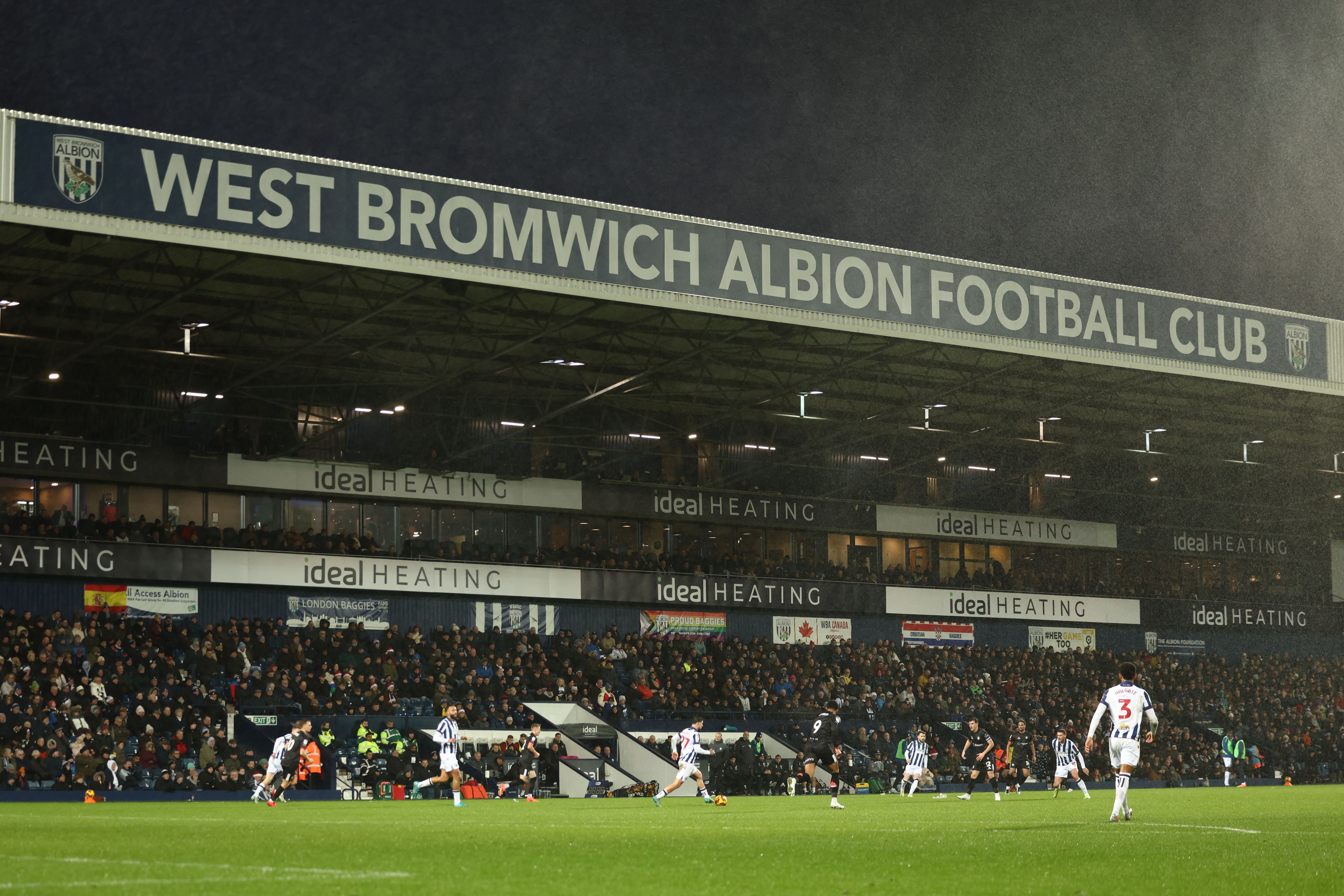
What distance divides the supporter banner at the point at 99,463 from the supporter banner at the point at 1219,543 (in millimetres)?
39655

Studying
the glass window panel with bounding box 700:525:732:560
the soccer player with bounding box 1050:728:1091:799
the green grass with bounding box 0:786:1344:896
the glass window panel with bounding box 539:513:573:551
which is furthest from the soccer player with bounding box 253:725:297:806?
the glass window panel with bounding box 700:525:732:560

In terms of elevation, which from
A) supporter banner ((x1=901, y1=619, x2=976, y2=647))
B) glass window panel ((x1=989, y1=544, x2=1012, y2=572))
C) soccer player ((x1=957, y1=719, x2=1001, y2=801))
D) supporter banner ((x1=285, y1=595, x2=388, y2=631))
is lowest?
soccer player ((x1=957, y1=719, x2=1001, y2=801))

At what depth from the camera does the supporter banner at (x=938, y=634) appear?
192 feet

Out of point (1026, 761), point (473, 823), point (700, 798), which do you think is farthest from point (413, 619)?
point (473, 823)

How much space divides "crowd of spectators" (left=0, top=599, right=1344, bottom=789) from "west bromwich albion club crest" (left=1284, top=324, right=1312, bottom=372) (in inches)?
651

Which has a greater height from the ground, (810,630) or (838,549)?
(838,549)

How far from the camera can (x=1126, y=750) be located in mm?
20984

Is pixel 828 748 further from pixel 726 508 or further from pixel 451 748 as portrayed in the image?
Result: pixel 726 508

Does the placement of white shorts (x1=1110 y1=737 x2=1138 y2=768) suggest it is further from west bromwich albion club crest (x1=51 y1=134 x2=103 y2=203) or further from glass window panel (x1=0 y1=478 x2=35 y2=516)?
glass window panel (x1=0 y1=478 x2=35 y2=516)

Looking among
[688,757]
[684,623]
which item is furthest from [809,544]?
[688,757]

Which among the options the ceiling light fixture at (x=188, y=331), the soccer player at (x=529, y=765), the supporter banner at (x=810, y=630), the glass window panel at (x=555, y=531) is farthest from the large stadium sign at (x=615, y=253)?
the supporter banner at (x=810, y=630)

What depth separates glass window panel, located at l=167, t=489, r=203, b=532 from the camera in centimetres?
4481

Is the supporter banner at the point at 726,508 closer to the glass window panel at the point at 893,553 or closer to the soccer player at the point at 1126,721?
the glass window panel at the point at 893,553

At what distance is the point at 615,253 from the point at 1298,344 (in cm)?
2220
